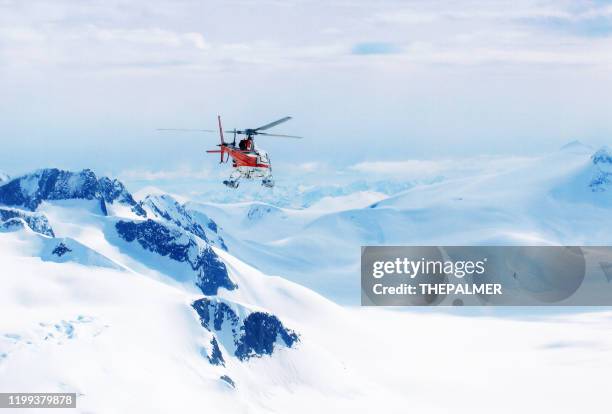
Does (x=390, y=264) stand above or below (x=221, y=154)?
below

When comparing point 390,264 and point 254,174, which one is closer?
point 254,174

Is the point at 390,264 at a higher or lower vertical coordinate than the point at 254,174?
lower

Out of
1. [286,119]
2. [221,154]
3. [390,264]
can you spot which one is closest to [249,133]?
[221,154]

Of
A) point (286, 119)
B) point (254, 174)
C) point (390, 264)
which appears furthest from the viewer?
point (390, 264)

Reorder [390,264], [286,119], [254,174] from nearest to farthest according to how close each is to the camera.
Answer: [286,119] → [254,174] → [390,264]

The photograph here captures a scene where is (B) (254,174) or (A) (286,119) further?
(B) (254,174)

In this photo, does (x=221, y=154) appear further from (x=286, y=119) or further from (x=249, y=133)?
(x=286, y=119)

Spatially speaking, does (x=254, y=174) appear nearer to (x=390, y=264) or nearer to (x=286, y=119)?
(x=286, y=119)

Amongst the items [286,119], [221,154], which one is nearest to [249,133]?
[221,154]
